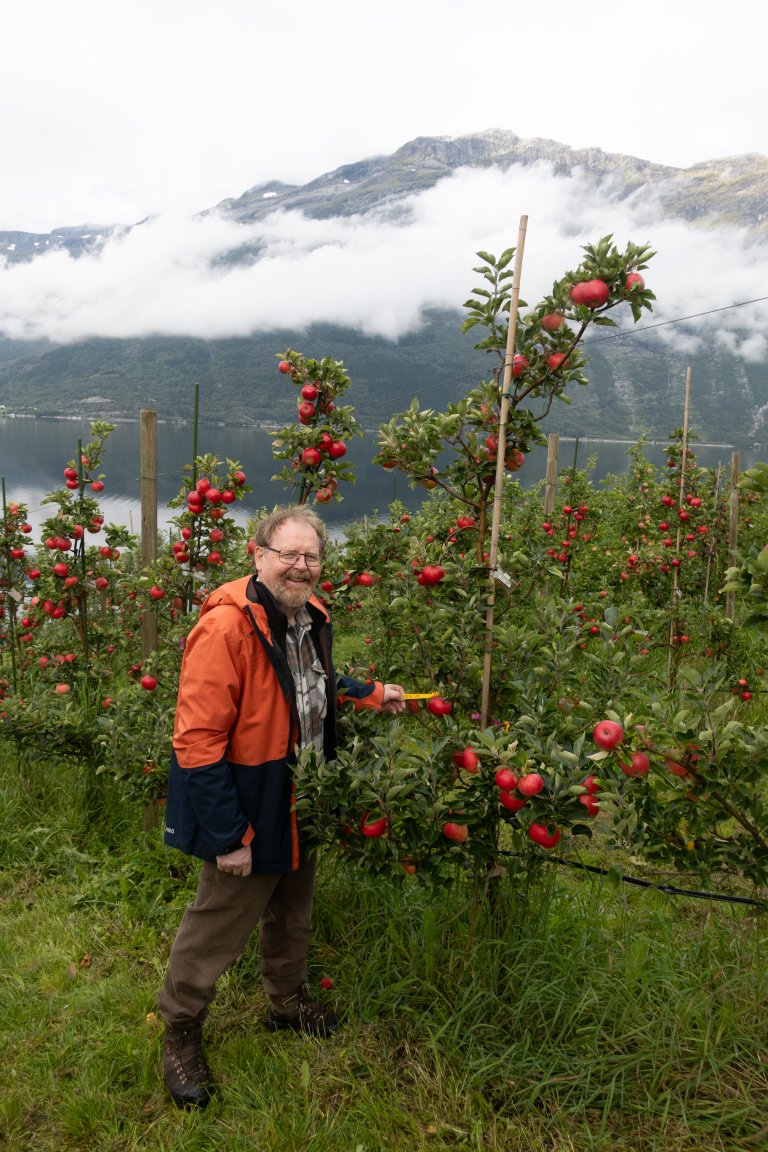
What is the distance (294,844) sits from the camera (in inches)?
88.9

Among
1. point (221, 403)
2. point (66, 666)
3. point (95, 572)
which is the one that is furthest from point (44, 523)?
point (221, 403)

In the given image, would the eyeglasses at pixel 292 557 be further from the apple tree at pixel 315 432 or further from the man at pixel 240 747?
the apple tree at pixel 315 432

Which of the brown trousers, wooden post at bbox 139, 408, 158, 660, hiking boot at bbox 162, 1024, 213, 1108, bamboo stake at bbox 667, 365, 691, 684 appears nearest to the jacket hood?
the brown trousers

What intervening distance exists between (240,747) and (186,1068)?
3.91 feet

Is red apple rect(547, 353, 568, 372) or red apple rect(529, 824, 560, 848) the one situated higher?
red apple rect(547, 353, 568, 372)

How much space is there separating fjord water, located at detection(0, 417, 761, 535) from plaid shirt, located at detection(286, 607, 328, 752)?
3304cm

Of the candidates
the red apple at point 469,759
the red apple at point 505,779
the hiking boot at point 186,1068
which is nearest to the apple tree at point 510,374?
the red apple at point 469,759

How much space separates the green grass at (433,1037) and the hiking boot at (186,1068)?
0.19 feet

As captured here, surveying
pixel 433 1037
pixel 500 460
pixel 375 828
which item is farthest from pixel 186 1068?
pixel 500 460

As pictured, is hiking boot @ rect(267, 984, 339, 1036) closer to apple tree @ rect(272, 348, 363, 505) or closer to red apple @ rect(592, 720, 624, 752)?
red apple @ rect(592, 720, 624, 752)

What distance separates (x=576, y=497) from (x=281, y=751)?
24.1 ft

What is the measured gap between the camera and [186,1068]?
2318 mm

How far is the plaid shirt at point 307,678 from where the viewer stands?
2.31 metres

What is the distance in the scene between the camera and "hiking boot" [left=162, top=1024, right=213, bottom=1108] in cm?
228
